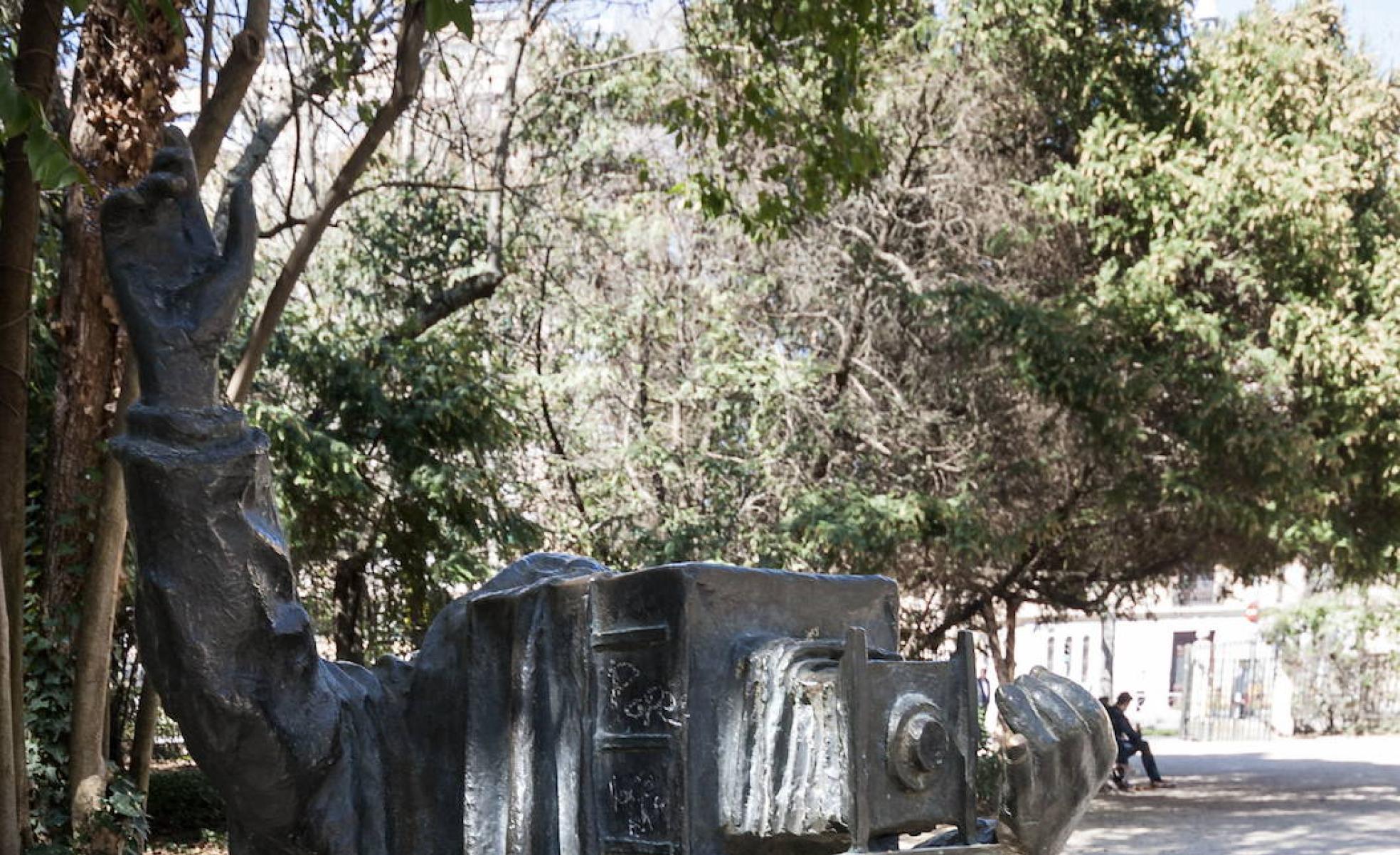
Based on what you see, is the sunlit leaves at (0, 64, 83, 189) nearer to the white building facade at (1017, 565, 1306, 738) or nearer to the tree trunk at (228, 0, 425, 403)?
the tree trunk at (228, 0, 425, 403)

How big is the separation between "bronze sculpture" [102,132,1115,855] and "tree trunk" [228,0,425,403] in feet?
16.9

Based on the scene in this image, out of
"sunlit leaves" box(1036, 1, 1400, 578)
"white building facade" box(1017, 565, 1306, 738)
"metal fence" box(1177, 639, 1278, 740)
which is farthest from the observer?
"white building facade" box(1017, 565, 1306, 738)

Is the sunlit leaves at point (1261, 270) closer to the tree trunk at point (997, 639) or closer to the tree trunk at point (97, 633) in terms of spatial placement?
the tree trunk at point (997, 639)

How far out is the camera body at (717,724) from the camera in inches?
92.8

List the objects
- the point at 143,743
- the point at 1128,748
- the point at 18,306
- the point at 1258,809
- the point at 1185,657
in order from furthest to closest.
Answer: the point at 1185,657 → the point at 1128,748 → the point at 1258,809 → the point at 143,743 → the point at 18,306

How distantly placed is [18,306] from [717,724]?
5.29 m

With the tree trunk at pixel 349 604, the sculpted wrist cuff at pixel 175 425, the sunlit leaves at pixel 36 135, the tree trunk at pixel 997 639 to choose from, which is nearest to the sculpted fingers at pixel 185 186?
the sculpted wrist cuff at pixel 175 425

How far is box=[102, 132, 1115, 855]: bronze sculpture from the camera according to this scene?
2387 millimetres

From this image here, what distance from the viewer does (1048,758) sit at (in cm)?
253

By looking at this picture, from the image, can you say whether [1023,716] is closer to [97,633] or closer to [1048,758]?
[1048,758]

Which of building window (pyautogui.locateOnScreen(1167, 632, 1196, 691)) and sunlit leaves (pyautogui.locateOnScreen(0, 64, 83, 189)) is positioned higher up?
sunlit leaves (pyautogui.locateOnScreen(0, 64, 83, 189))

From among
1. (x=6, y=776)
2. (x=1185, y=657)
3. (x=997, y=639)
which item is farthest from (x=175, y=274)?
(x=1185, y=657)

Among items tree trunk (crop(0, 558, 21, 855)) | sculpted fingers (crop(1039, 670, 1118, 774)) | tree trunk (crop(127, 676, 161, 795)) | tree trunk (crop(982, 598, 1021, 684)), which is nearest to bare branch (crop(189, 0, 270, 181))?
tree trunk (crop(0, 558, 21, 855))

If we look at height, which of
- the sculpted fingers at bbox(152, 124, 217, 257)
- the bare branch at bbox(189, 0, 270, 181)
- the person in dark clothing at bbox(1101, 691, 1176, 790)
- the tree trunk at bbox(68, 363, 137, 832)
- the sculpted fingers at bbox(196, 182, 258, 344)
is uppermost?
the bare branch at bbox(189, 0, 270, 181)
